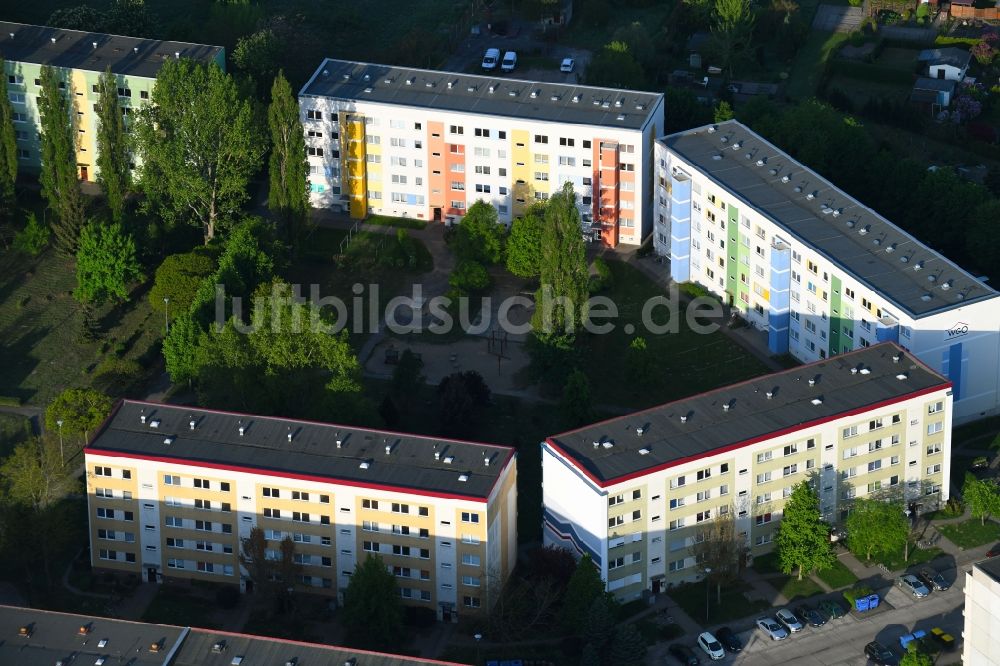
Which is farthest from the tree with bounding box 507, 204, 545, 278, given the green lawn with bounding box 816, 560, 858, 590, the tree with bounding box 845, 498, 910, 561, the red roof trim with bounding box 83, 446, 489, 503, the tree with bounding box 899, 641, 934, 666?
the tree with bounding box 899, 641, 934, 666

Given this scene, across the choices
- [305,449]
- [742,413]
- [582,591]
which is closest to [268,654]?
[305,449]

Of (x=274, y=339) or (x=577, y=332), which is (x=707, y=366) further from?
(x=274, y=339)

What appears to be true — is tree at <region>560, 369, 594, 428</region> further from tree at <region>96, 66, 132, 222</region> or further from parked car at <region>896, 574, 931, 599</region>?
tree at <region>96, 66, 132, 222</region>

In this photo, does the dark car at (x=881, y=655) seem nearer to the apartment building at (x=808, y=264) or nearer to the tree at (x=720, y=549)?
the tree at (x=720, y=549)

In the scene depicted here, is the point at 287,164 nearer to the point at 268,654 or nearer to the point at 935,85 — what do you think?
the point at 268,654

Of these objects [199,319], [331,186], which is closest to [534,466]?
[199,319]
